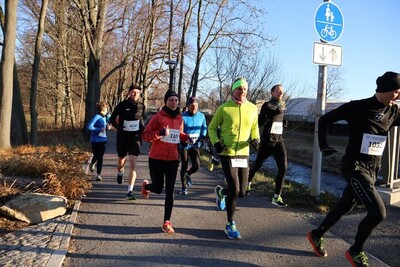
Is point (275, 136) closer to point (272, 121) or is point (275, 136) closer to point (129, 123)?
point (272, 121)

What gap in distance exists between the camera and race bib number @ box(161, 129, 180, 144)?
214 inches

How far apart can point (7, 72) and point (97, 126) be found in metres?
6.73

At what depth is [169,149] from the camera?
5.43 meters

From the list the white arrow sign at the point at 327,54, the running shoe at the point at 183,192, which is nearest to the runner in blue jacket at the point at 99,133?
the running shoe at the point at 183,192

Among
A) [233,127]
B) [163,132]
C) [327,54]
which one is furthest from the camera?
[327,54]

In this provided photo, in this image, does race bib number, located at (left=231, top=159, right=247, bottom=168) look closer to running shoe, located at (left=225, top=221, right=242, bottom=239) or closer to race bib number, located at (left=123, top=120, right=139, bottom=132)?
running shoe, located at (left=225, top=221, right=242, bottom=239)

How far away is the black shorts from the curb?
158cm

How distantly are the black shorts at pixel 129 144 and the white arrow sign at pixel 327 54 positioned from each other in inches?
147

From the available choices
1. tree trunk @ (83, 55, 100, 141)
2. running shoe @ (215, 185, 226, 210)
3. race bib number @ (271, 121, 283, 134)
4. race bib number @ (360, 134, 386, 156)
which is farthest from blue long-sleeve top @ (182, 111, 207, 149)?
tree trunk @ (83, 55, 100, 141)

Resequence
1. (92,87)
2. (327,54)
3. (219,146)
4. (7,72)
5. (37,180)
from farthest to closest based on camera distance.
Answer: (92,87), (7,72), (37,180), (327,54), (219,146)

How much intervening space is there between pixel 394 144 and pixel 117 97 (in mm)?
41779

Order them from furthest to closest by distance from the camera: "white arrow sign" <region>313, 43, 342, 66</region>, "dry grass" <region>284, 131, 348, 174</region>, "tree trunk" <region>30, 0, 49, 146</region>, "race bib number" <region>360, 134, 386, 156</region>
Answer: "dry grass" <region>284, 131, 348, 174</region>
"tree trunk" <region>30, 0, 49, 146</region>
"white arrow sign" <region>313, 43, 342, 66</region>
"race bib number" <region>360, 134, 386, 156</region>

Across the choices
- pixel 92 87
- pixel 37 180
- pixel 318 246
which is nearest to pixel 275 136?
pixel 318 246

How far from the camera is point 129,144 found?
718 centimetres
